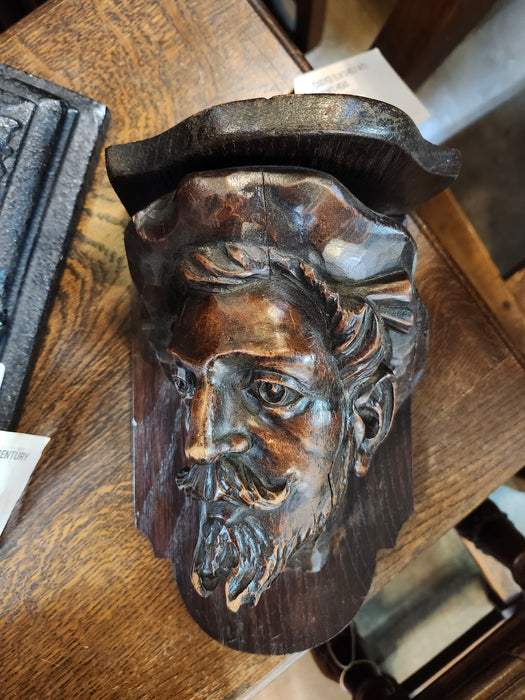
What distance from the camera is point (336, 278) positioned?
0.56 metres

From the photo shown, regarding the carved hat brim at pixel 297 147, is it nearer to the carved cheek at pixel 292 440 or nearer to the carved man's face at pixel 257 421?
the carved man's face at pixel 257 421

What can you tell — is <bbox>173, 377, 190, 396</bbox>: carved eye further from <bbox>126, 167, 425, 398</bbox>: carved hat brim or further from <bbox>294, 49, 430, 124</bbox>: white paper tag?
<bbox>294, 49, 430, 124</bbox>: white paper tag

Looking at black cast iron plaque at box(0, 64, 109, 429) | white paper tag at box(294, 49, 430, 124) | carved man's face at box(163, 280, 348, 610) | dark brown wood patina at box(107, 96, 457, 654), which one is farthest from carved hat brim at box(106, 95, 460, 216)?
white paper tag at box(294, 49, 430, 124)

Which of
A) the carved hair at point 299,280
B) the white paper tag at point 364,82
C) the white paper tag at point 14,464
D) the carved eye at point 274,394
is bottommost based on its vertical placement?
the white paper tag at point 14,464

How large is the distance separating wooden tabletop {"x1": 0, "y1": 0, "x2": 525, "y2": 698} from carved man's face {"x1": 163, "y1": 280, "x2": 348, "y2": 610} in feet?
1.01

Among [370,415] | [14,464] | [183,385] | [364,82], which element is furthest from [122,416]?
[364,82]

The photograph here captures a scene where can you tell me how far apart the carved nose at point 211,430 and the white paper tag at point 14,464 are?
0.39 meters

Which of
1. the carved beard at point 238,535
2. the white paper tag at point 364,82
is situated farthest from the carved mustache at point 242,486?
the white paper tag at point 364,82

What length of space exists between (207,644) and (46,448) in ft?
1.30

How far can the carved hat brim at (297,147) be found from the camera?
0.51 metres

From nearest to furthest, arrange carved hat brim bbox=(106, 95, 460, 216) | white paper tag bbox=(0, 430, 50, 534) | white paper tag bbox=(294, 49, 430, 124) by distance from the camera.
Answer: carved hat brim bbox=(106, 95, 460, 216) < white paper tag bbox=(0, 430, 50, 534) < white paper tag bbox=(294, 49, 430, 124)

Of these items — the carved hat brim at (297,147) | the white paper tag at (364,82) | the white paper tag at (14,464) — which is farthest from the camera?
the white paper tag at (364,82)

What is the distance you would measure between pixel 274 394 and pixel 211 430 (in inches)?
2.8

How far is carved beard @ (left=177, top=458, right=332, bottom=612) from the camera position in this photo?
56 centimetres
